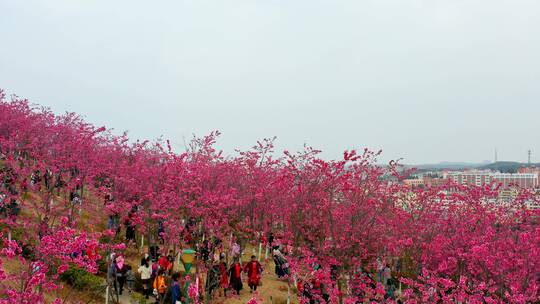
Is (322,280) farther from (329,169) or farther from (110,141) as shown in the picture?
(110,141)

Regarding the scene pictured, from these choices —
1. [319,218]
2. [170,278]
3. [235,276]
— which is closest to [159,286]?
[170,278]

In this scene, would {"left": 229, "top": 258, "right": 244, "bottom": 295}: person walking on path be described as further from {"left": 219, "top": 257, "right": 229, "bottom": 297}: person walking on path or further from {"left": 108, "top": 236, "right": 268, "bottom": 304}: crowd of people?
{"left": 219, "top": 257, "right": 229, "bottom": 297}: person walking on path

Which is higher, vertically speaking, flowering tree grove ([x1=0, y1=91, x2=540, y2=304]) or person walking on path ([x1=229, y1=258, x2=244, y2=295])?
flowering tree grove ([x1=0, y1=91, x2=540, y2=304])

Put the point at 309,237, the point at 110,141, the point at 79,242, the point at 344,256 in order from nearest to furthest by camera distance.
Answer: the point at 79,242 < the point at 344,256 < the point at 309,237 < the point at 110,141

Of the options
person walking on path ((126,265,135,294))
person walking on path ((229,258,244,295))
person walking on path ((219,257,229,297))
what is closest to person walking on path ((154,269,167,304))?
person walking on path ((126,265,135,294))

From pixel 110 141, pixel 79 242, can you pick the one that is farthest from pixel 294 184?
pixel 110 141

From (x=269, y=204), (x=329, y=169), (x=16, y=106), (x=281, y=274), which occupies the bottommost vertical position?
(x=281, y=274)

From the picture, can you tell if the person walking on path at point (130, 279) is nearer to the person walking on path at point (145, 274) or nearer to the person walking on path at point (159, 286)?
the person walking on path at point (145, 274)

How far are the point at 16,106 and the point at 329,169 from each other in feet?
70.2

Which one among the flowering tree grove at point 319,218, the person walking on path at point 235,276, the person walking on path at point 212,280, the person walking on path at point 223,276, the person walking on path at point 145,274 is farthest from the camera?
the person walking on path at point 235,276

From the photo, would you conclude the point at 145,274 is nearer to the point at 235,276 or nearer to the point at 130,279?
the point at 130,279

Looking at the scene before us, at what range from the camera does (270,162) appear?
18.5 metres

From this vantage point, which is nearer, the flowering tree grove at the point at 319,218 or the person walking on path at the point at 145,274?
the flowering tree grove at the point at 319,218

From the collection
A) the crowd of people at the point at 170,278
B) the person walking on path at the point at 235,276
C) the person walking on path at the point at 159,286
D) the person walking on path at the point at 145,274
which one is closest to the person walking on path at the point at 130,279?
the crowd of people at the point at 170,278
